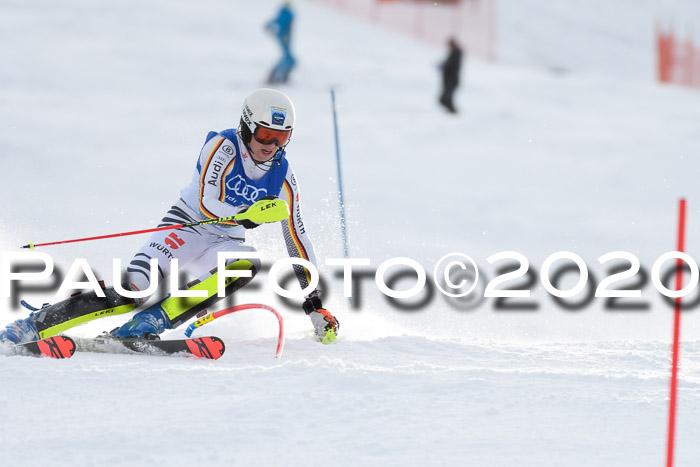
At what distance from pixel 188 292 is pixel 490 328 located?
3.14 metres

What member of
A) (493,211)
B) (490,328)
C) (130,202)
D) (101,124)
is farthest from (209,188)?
(101,124)

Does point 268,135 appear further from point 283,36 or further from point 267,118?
point 283,36

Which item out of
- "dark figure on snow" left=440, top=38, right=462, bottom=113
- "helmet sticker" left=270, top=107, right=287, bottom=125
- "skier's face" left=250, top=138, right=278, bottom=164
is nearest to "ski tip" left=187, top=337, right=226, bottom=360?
"skier's face" left=250, top=138, right=278, bottom=164

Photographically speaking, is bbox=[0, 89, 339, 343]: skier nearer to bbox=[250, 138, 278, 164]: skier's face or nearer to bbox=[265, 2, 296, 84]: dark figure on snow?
bbox=[250, 138, 278, 164]: skier's face

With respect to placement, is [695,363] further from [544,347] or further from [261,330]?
[261,330]

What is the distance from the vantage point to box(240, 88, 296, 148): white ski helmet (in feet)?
15.2

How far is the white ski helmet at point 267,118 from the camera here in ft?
15.2

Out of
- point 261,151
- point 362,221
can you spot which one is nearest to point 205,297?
point 261,151

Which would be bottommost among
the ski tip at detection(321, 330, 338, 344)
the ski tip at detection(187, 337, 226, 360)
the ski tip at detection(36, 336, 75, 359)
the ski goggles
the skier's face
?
the ski tip at detection(321, 330, 338, 344)

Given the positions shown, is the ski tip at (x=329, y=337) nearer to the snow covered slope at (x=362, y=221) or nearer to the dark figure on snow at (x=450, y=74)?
the snow covered slope at (x=362, y=221)

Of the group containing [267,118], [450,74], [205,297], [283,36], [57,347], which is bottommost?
[57,347]

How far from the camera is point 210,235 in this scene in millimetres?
4930

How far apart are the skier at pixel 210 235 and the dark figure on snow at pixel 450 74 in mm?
10671

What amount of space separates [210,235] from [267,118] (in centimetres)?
73
